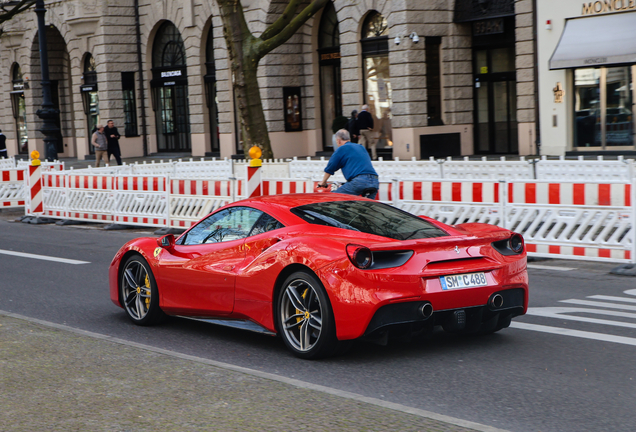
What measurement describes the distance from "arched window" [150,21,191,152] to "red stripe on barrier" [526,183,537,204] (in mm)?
26937

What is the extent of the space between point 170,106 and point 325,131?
8857 millimetres

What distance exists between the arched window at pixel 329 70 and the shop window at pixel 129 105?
10515 millimetres

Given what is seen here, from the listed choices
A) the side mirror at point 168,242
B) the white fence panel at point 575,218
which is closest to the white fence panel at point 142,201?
the white fence panel at point 575,218

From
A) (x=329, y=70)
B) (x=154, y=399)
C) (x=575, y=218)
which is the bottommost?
(x=154, y=399)

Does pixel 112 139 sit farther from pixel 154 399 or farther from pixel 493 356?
pixel 154 399

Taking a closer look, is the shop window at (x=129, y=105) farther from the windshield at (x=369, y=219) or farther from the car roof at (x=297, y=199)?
the windshield at (x=369, y=219)

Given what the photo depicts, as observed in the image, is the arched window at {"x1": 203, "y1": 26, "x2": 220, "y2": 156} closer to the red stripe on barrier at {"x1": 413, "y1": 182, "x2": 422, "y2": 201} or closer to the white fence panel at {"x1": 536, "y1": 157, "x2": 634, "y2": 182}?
the white fence panel at {"x1": 536, "y1": 157, "x2": 634, "y2": 182}

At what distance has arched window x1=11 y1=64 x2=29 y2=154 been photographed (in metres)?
46.1

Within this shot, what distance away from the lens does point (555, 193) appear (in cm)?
1121

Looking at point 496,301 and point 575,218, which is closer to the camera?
point 496,301

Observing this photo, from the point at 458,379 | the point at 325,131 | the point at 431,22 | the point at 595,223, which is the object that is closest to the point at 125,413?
the point at 458,379

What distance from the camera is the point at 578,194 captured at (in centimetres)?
1095

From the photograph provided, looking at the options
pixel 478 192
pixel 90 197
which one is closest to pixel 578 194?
pixel 478 192

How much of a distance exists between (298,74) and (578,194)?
72.9 ft
